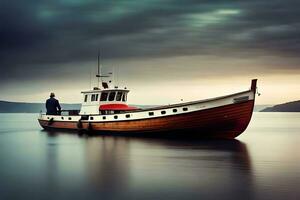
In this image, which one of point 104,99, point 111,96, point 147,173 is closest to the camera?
point 147,173

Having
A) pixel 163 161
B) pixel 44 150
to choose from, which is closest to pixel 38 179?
pixel 163 161

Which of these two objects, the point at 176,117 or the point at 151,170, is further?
the point at 176,117

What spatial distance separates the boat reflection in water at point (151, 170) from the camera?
17562mm

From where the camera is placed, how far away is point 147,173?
74.8 feet

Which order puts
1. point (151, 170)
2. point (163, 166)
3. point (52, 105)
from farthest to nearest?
point (52, 105) → point (163, 166) → point (151, 170)

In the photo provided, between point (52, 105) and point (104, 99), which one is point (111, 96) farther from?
point (52, 105)

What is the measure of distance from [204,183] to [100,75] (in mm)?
29398

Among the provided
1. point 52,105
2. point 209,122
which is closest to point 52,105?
point 52,105

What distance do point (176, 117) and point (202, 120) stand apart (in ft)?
7.24

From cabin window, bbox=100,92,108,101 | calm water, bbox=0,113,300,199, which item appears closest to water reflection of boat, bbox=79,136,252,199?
calm water, bbox=0,113,300,199

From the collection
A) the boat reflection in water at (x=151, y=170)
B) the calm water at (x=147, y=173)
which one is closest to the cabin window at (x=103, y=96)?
the boat reflection in water at (x=151, y=170)

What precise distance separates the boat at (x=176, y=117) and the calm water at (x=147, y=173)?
1.51 meters

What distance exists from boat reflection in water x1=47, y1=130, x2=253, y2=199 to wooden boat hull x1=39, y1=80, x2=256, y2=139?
3.90ft

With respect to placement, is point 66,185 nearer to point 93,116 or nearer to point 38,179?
point 38,179
